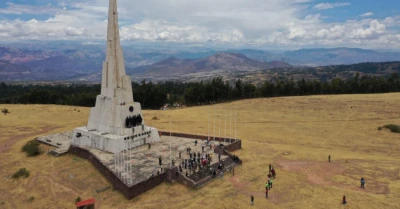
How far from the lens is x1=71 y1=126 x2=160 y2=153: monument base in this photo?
113 feet

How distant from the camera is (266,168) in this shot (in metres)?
30.7

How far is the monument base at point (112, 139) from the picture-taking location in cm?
3431

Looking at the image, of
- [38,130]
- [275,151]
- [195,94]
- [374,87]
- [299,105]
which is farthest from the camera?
[374,87]

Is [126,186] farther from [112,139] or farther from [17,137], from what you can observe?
[17,137]

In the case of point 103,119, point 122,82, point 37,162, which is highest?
point 122,82

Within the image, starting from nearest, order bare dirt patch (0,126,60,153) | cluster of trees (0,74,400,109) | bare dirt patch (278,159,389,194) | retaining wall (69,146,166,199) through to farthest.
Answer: retaining wall (69,146,166,199) → bare dirt patch (278,159,389,194) → bare dirt patch (0,126,60,153) → cluster of trees (0,74,400,109)

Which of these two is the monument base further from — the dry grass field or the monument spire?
the monument spire

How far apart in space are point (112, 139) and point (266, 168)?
56.2ft

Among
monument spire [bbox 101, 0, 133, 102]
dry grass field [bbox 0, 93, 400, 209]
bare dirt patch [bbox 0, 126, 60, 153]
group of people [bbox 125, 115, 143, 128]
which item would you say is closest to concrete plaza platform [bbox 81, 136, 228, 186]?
dry grass field [bbox 0, 93, 400, 209]

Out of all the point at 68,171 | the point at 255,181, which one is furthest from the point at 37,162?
the point at 255,181

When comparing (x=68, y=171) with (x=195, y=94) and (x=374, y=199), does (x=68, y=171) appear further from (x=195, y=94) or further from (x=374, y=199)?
(x=195, y=94)

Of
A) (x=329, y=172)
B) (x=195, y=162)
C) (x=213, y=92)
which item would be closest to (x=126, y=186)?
(x=195, y=162)

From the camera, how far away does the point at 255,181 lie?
27.3 metres

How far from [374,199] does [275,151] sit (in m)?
14.1
